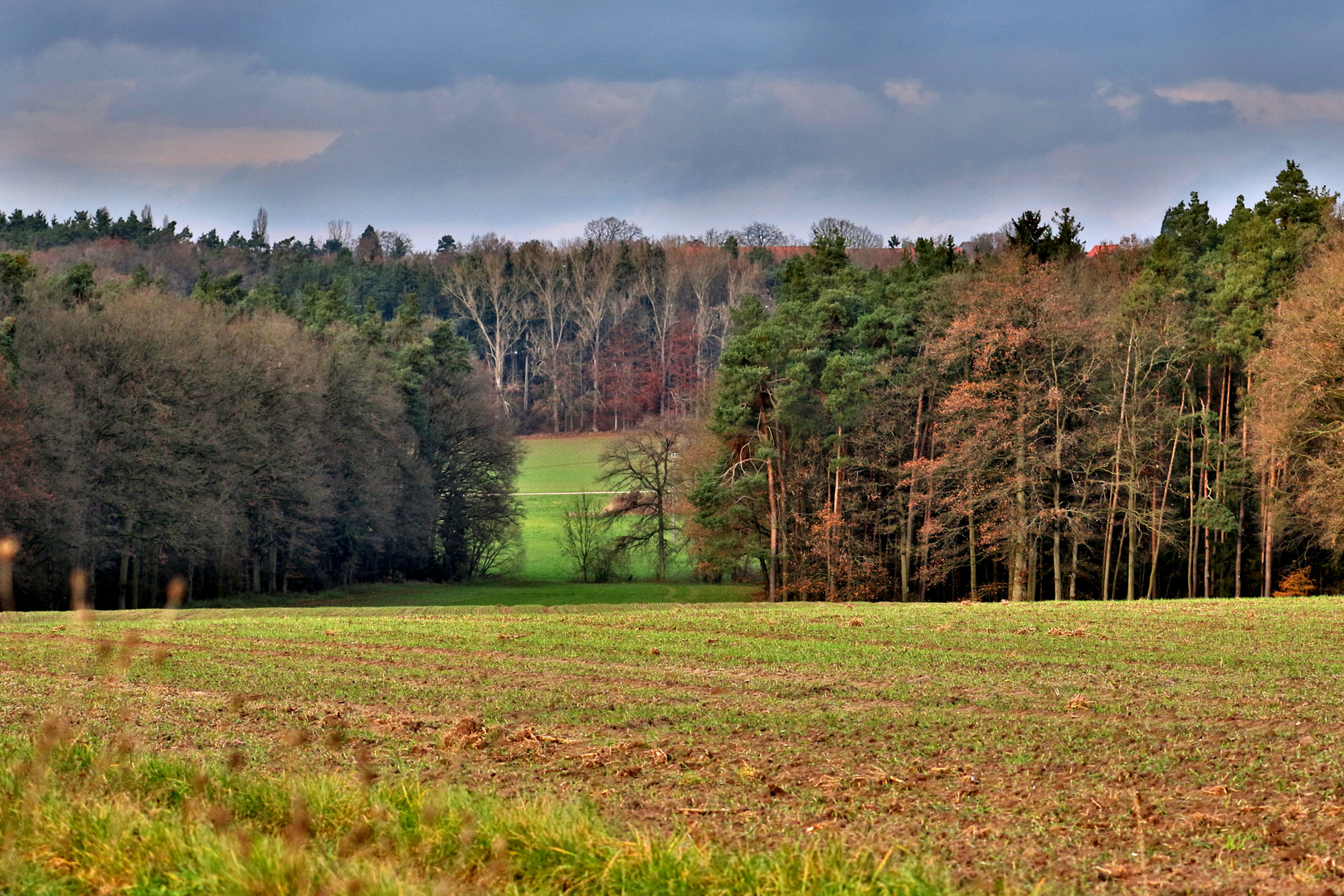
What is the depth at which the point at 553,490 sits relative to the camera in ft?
351

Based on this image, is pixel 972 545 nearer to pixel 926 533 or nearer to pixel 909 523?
pixel 926 533

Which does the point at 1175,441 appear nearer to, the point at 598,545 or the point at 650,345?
the point at 598,545

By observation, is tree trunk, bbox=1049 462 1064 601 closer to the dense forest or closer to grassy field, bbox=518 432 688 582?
the dense forest

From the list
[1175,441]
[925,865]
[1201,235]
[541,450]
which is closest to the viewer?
[925,865]

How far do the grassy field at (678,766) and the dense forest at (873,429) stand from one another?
2590 cm

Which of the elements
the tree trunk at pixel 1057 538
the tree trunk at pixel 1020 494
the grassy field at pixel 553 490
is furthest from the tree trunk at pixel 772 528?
the grassy field at pixel 553 490

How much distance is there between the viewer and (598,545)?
243 ft

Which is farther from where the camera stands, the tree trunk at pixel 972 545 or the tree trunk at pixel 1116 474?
the tree trunk at pixel 972 545

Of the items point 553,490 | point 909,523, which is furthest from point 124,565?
point 553,490

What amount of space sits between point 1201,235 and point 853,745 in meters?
62.2

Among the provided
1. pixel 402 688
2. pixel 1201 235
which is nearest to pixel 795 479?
pixel 1201 235

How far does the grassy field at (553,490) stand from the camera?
79812 mm

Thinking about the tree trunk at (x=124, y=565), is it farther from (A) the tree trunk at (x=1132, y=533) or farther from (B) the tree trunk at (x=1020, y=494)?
(A) the tree trunk at (x=1132, y=533)

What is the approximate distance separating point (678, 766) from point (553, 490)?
3802 inches
